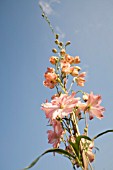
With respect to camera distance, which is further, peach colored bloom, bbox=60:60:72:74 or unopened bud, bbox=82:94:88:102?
peach colored bloom, bbox=60:60:72:74

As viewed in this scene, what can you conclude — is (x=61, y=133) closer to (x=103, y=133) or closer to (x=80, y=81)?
(x=103, y=133)

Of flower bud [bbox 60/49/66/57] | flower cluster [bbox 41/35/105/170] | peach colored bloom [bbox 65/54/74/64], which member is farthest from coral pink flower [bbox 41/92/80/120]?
flower bud [bbox 60/49/66/57]

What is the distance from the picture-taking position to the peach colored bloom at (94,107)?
5.34ft

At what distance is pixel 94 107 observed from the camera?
1.64 metres

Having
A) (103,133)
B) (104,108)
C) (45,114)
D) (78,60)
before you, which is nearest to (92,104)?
(104,108)

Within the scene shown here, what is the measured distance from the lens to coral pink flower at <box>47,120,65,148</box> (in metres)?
1.50

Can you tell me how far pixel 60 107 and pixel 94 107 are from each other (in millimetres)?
284

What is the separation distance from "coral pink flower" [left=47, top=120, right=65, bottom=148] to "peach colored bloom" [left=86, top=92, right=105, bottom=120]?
27 centimetres

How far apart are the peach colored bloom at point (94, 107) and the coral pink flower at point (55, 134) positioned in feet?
0.88

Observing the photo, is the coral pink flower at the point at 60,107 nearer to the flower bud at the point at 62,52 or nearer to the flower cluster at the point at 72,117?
the flower cluster at the point at 72,117

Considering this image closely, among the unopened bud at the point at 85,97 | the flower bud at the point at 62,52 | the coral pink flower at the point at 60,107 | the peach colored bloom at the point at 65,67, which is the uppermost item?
the flower bud at the point at 62,52

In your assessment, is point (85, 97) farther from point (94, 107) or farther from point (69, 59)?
point (69, 59)

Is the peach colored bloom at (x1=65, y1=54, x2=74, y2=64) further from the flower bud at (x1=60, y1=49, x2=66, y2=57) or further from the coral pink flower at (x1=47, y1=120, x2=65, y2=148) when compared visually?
the coral pink flower at (x1=47, y1=120, x2=65, y2=148)

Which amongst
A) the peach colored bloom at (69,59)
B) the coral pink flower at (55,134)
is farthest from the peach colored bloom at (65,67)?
the coral pink flower at (55,134)
